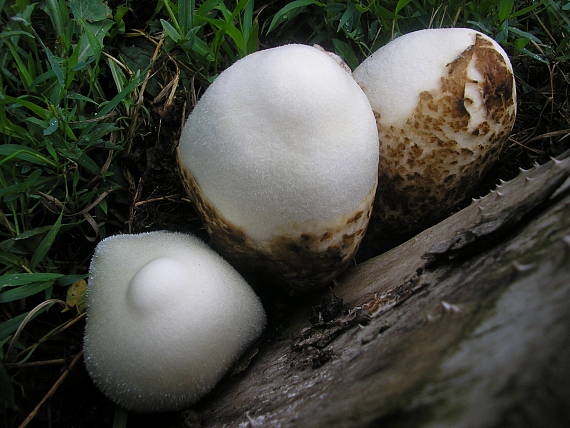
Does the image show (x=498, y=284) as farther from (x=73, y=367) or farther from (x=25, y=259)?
(x=25, y=259)

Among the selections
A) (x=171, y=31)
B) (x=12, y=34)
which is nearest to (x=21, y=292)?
(x=12, y=34)

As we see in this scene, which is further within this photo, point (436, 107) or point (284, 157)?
point (436, 107)

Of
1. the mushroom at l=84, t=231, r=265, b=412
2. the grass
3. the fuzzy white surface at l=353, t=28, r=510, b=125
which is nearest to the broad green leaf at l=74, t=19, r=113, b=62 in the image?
the grass

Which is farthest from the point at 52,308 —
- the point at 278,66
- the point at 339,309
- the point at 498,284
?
the point at 498,284

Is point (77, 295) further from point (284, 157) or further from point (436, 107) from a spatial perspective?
point (436, 107)

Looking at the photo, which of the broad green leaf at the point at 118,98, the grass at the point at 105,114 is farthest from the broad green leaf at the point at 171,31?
the broad green leaf at the point at 118,98

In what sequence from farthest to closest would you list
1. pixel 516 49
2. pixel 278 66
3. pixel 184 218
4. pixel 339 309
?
1. pixel 516 49
2. pixel 184 218
3. pixel 339 309
4. pixel 278 66

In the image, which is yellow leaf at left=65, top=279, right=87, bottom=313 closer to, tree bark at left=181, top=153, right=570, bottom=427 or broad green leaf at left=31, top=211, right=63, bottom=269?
broad green leaf at left=31, top=211, right=63, bottom=269
